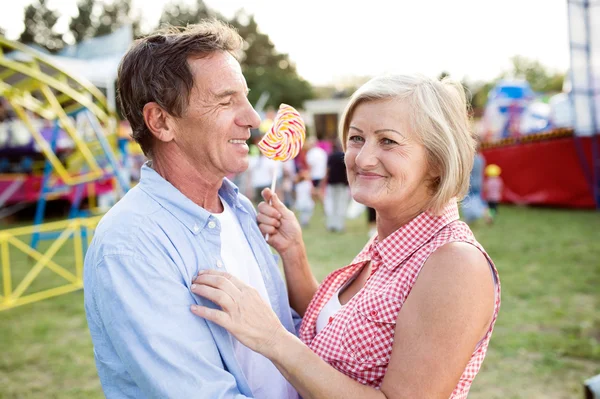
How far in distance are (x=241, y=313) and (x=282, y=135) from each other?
1342 mm

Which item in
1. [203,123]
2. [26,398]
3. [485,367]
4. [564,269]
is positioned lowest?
[564,269]

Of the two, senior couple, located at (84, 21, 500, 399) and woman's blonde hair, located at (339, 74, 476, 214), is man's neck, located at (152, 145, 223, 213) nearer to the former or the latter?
senior couple, located at (84, 21, 500, 399)

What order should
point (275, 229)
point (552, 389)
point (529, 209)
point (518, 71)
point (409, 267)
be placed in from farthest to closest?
point (518, 71) → point (529, 209) → point (552, 389) → point (275, 229) → point (409, 267)

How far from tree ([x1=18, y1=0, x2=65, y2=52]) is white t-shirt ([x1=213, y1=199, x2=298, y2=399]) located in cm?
5218

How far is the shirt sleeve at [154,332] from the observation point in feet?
5.08

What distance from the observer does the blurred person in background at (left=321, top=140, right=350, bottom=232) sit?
37.7 ft

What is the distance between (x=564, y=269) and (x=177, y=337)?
731cm

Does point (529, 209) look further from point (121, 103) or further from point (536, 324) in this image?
point (121, 103)

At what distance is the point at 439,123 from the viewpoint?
1822 millimetres

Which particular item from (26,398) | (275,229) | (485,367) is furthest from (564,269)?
(26,398)

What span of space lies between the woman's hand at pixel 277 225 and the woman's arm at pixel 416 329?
797 mm

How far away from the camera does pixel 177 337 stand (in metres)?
1.58

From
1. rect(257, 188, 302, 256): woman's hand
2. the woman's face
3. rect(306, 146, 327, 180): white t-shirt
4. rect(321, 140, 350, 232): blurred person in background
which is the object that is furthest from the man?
rect(306, 146, 327, 180): white t-shirt

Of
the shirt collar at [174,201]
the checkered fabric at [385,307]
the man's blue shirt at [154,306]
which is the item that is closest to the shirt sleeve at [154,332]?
the man's blue shirt at [154,306]
